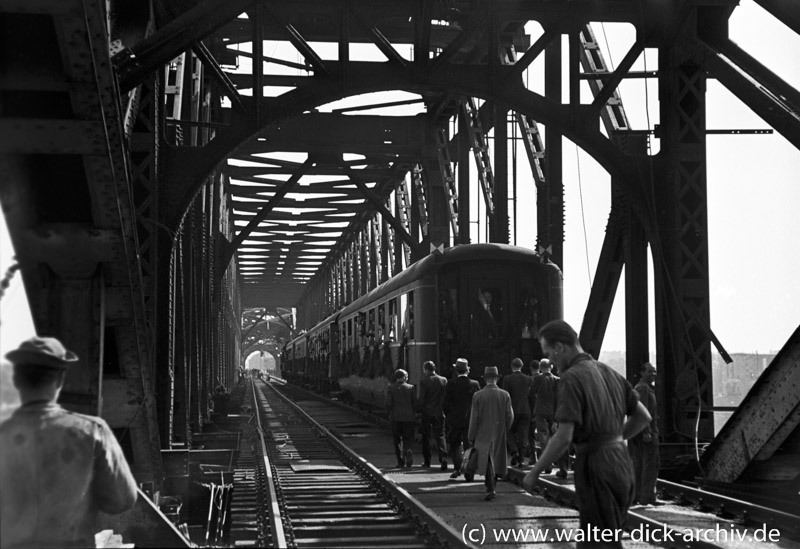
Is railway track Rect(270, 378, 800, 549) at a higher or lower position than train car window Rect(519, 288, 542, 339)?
lower

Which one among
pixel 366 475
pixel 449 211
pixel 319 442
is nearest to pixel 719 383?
pixel 449 211

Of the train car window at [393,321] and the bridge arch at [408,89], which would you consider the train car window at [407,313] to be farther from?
the bridge arch at [408,89]

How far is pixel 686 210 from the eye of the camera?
43.3 ft

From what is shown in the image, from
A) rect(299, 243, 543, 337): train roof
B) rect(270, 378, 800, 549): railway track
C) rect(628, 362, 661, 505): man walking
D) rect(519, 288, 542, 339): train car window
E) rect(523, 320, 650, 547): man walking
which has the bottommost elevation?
rect(270, 378, 800, 549): railway track

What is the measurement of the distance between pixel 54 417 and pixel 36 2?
9.13 feet

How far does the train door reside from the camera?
677 inches

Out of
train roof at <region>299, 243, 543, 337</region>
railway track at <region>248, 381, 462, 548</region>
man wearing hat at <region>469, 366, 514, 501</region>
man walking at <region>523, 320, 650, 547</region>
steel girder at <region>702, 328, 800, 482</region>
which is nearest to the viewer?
man walking at <region>523, 320, 650, 547</region>

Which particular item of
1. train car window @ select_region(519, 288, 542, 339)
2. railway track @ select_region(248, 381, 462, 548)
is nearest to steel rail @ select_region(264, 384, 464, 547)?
railway track @ select_region(248, 381, 462, 548)

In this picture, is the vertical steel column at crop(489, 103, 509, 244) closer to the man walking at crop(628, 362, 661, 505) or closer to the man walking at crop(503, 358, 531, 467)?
the man walking at crop(503, 358, 531, 467)

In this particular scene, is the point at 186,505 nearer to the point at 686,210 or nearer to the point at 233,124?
the point at 233,124

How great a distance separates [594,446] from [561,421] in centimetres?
24

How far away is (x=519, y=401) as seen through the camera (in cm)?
1427

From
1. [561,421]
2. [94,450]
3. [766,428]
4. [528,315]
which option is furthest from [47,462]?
[528,315]

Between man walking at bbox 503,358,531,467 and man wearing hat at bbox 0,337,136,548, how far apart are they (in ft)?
33.3
